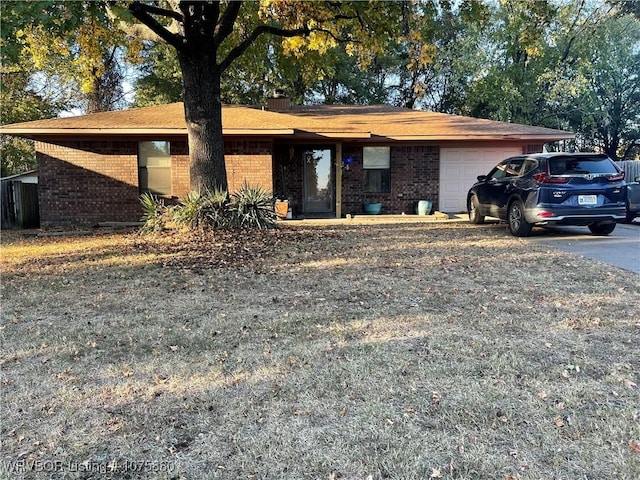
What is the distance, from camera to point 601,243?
8414mm

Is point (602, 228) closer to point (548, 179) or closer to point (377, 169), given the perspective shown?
point (548, 179)

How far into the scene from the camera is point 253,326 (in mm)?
4148

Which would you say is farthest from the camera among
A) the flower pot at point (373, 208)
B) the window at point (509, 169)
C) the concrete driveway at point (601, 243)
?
the flower pot at point (373, 208)

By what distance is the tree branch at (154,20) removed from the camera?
26.9 ft

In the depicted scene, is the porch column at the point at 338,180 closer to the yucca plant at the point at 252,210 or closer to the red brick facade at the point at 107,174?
the red brick facade at the point at 107,174

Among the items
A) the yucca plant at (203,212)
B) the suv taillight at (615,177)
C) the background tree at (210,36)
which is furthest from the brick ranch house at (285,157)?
the suv taillight at (615,177)

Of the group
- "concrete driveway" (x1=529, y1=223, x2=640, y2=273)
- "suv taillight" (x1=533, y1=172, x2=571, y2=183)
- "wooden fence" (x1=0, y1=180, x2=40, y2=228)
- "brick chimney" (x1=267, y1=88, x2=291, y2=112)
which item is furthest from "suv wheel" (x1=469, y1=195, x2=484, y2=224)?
"wooden fence" (x1=0, y1=180, x2=40, y2=228)

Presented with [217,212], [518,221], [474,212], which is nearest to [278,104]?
[474,212]

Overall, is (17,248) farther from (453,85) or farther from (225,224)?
(453,85)

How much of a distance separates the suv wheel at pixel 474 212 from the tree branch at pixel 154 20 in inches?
298

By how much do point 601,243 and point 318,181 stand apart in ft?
27.0

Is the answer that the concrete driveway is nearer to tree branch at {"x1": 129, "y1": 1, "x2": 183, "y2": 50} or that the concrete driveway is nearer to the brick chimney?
tree branch at {"x1": 129, "y1": 1, "x2": 183, "y2": 50}

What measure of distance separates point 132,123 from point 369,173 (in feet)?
23.1

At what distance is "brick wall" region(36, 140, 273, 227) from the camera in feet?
42.8
